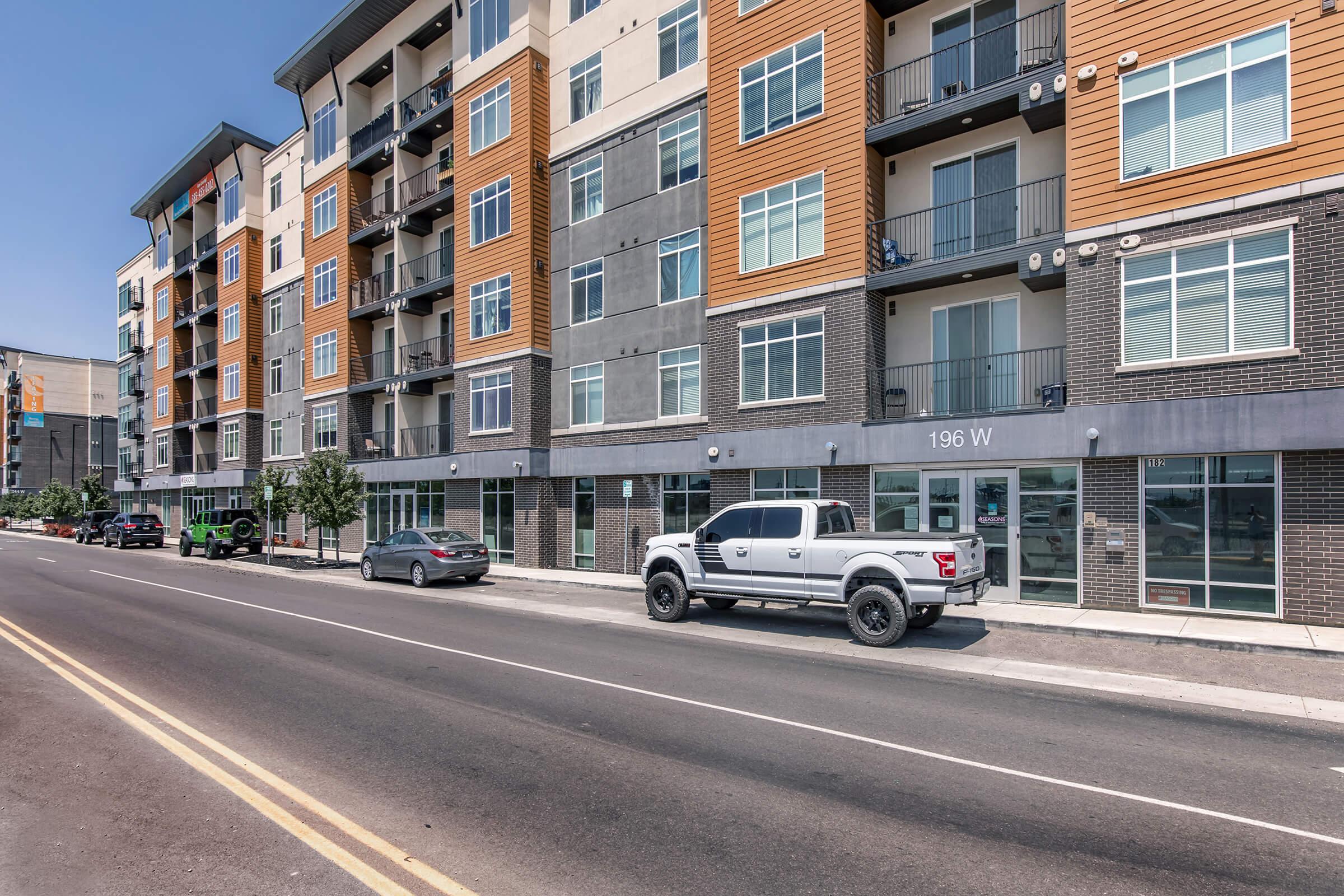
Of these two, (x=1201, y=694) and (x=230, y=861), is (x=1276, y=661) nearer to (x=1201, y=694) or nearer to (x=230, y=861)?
(x=1201, y=694)

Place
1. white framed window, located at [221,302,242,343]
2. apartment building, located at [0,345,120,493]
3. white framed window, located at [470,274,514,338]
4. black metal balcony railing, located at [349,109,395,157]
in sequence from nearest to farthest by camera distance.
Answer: white framed window, located at [470,274,514,338] < black metal balcony railing, located at [349,109,395,157] < white framed window, located at [221,302,242,343] < apartment building, located at [0,345,120,493]

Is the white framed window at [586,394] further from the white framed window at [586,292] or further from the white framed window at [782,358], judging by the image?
the white framed window at [782,358]

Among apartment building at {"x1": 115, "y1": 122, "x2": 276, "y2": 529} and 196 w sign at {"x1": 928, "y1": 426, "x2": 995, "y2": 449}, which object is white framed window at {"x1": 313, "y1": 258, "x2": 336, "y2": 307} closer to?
apartment building at {"x1": 115, "y1": 122, "x2": 276, "y2": 529}

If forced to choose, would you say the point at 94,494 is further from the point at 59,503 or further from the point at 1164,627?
the point at 1164,627

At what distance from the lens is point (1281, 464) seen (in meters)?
12.2

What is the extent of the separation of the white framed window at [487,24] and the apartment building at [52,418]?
76586 millimetres

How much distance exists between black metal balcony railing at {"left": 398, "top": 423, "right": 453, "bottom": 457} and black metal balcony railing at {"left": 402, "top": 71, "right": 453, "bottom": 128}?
38.7 feet

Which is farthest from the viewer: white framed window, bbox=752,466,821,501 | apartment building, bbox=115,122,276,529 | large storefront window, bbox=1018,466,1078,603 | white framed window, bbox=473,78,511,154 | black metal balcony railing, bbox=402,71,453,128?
apartment building, bbox=115,122,276,529

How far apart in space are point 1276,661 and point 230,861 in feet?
39.8

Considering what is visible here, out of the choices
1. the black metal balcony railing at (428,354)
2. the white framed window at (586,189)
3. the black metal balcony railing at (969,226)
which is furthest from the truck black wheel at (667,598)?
the black metal balcony railing at (428,354)

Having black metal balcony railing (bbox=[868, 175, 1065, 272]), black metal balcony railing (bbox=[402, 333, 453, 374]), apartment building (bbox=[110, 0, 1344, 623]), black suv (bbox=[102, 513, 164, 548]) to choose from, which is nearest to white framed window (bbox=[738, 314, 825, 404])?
apartment building (bbox=[110, 0, 1344, 623])

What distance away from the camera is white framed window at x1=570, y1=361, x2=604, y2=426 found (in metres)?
23.4

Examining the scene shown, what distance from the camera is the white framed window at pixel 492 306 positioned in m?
25.2

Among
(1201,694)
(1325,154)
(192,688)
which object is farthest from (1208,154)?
(192,688)
